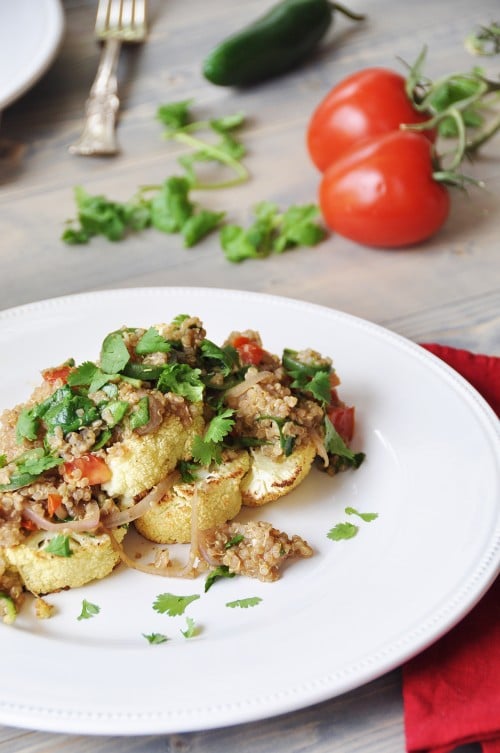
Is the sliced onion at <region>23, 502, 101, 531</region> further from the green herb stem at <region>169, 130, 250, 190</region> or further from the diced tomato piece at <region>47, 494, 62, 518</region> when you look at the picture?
the green herb stem at <region>169, 130, 250, 190</region>

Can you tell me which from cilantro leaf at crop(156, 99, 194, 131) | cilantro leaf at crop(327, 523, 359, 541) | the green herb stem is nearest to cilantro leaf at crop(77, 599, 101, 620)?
cilantro leaf at crop(327, 523, 359, 541)

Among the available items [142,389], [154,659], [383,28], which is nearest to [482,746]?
[154,659]

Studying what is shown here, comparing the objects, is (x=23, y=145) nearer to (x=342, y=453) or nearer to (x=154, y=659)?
(x=342, y=453)

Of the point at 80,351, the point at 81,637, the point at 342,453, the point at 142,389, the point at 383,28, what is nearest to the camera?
the point at 81,637

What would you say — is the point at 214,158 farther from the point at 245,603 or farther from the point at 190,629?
the point at 190,629

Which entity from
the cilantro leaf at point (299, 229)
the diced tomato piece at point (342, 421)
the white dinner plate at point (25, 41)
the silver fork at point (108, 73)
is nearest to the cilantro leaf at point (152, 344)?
the diced tomato piece at point (342, 421)

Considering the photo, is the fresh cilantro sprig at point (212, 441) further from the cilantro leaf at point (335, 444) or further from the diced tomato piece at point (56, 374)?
the diced tomato piece at point (56, 374)
